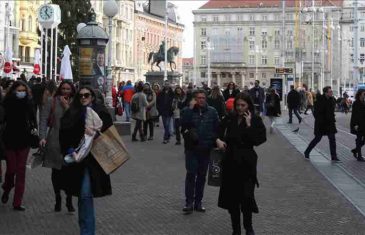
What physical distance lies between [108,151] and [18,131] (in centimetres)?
303

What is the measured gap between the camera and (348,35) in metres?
117

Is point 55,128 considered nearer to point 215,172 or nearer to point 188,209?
point 188,209

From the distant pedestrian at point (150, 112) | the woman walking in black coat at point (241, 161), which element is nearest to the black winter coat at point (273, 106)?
A: the distant pedestrian at point (150, 112)

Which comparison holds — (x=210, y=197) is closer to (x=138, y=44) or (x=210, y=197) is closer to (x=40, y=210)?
(x=40, y=210)

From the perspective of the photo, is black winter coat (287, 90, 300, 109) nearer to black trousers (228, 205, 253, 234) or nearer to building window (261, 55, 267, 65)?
black trousers (228, 205, 253, 234)

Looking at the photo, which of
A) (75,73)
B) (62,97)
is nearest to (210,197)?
(62,97)

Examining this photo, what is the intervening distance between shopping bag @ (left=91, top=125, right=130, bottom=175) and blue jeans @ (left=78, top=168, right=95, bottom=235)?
191 millimetres

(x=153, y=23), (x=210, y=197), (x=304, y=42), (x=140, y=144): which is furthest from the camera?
(x=153, y=23)

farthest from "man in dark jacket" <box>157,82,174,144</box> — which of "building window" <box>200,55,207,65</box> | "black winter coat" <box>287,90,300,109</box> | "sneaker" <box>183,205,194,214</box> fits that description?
"building window" <box>200,55,207,65</box>

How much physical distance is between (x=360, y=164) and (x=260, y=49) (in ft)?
377

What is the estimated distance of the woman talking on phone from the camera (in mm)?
9000

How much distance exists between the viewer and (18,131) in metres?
9.70

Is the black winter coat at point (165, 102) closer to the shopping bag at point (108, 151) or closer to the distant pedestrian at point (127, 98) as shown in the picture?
the distant pedestrian at point (127, 98)

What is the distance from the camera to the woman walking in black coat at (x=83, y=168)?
7.03 metres
